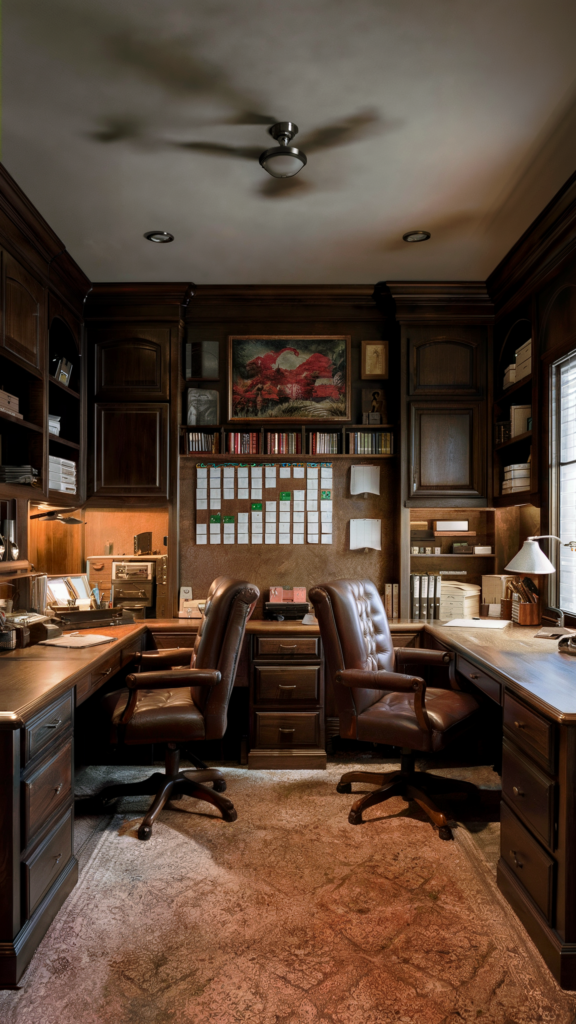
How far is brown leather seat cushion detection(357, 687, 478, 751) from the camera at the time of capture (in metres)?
2.82

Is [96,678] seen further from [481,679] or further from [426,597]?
[426,597]

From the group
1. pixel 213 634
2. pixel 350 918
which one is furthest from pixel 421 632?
pixel 350 918

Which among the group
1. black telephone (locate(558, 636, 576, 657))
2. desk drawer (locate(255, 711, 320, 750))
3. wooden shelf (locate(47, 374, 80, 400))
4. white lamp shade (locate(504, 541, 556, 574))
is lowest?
desk drawer (locate(255, 711, 320, 750))

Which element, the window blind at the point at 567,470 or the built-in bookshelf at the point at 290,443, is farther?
the built-in bookshelf at the point at 290,443

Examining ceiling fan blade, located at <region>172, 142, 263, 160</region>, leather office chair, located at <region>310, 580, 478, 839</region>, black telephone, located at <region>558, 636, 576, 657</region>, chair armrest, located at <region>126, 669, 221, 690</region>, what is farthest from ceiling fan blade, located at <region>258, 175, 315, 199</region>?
black telephone, located at <region>558, 636, 576, 657</region>

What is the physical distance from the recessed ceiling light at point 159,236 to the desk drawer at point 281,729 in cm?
270

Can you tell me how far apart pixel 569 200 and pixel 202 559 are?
9.58 feet

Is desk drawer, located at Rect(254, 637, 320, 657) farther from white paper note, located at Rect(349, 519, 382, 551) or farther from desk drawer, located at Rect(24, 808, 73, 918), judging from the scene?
desk drawer, located at Rect(24, 808, 73, 918)

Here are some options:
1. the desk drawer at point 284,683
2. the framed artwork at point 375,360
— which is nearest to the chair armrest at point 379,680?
the desk drawer at point 284,683

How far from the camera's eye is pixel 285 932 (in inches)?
84.8

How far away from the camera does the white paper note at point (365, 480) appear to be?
4.25 m

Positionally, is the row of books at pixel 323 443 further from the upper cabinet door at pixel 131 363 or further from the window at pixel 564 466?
the window at pixel 564 466

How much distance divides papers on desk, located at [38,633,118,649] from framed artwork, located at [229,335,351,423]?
176 centimetres

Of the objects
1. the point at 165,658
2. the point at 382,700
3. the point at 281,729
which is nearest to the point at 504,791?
the point at 382,700
